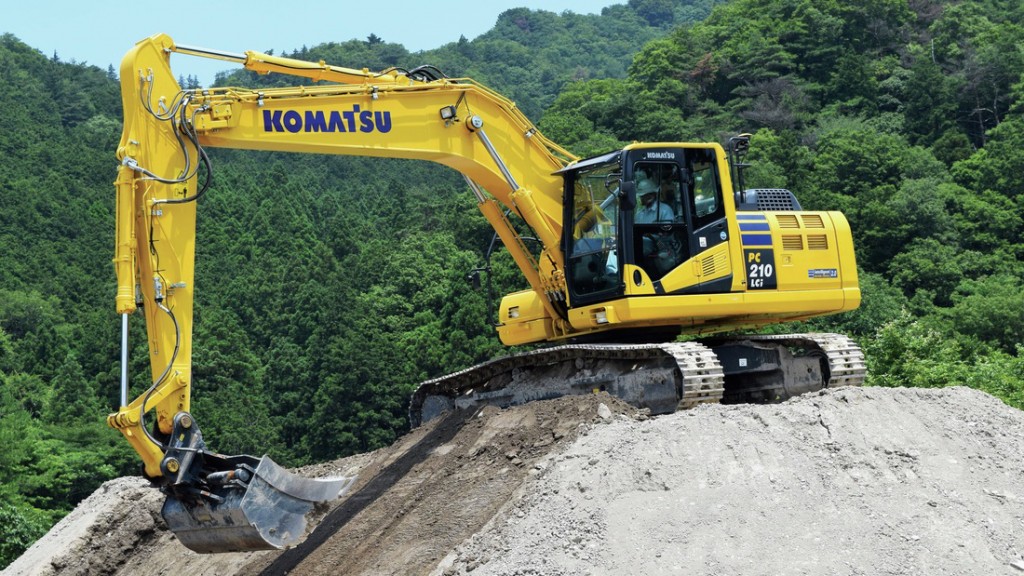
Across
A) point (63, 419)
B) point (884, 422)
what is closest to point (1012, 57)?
point (63, 419)

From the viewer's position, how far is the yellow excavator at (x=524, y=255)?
13492 mm

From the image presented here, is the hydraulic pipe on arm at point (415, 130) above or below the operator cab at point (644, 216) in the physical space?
above

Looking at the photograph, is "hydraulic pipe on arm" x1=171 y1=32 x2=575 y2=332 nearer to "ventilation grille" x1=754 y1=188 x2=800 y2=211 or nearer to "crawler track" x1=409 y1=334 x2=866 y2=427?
"crawler track" x1=409 y1=334 x2=866 y2=427

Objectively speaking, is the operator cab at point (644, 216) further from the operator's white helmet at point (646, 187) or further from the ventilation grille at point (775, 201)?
the ventilation grille at point (775, 201)

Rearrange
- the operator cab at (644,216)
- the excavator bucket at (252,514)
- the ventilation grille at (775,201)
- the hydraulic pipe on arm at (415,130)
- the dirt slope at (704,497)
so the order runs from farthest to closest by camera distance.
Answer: the ventilation grille at (775,201) → the operator cab at (644,216) → the hydraulic pipe on arm at (415,130) → the excavator bucket at (252,514) → the dirt slope at (704,497)

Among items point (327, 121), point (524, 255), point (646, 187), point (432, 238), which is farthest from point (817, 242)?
point (432, 238)

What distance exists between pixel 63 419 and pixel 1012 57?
158 feet

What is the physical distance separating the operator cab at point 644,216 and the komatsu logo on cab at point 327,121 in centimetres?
256

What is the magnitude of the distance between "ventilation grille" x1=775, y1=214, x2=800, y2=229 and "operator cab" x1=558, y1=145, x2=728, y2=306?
87cm

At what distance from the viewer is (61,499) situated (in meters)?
45.8

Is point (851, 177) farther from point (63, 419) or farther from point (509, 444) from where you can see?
point (509, 444)

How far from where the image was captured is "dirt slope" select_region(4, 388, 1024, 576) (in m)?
12.1

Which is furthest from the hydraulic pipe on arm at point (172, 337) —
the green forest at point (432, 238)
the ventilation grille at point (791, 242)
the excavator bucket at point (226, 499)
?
the green forest at point (432, 238)

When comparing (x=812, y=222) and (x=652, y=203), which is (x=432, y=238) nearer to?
(x=812, y=222)
